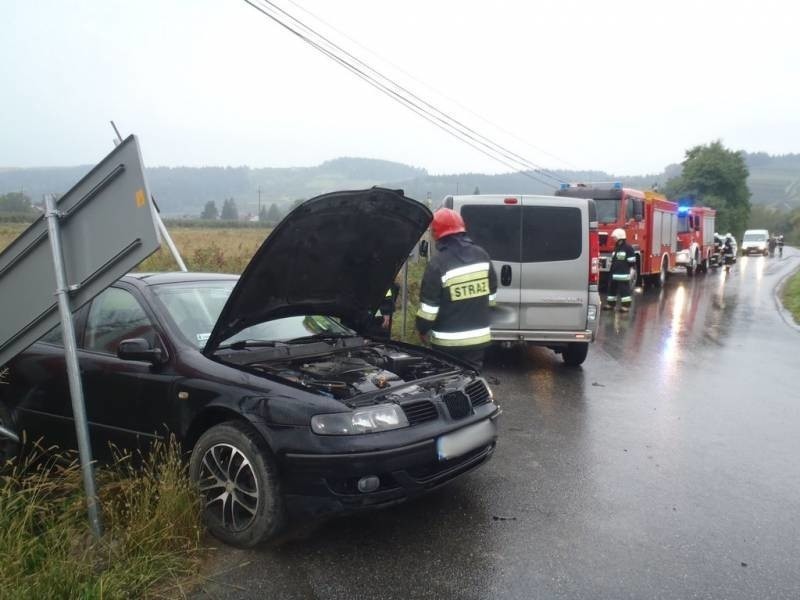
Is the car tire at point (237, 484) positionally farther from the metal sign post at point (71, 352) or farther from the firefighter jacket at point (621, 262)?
the firefighter jacket at point (621, 262)

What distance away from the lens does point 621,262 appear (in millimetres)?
14773

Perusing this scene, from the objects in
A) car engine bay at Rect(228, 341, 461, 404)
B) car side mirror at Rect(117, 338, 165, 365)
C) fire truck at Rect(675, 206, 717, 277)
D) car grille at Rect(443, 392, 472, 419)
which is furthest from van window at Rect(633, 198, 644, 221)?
car side mirror at Rect(117, 338, 165, 365)

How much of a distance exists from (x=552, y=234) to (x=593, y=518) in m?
4.57

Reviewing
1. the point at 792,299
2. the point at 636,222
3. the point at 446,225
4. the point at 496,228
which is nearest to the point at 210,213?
the point at 636,222

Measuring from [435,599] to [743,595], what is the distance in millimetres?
1511

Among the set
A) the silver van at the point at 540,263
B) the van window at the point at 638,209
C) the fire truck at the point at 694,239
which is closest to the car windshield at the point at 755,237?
the fire truck at the point at 694,239

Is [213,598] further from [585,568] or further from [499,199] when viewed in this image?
[499,199]

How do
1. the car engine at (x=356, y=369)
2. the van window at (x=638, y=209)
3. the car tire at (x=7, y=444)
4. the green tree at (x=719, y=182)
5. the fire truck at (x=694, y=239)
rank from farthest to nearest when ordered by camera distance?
the green tree at (x=719, y=182) → the fire truck at (x=694, y=239) → the van window at (x=638, y=209) → the car tire at (x=7, y=444) → the car engine at (x=356, y=369)

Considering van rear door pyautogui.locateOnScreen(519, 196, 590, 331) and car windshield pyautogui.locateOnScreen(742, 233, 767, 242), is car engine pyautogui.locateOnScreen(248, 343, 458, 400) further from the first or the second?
car windshield pyautogui.locateOnScreen(742, 233, 767, 242)

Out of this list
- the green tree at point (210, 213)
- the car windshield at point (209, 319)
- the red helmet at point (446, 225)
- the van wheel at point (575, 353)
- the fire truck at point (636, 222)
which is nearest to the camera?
the car windshield at point (209, 319)

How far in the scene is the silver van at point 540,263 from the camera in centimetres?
795

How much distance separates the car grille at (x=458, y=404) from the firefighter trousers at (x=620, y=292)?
1184cm

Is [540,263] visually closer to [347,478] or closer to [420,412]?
[420,412]

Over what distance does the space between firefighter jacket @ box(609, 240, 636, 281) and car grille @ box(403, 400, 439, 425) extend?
12.1 m
